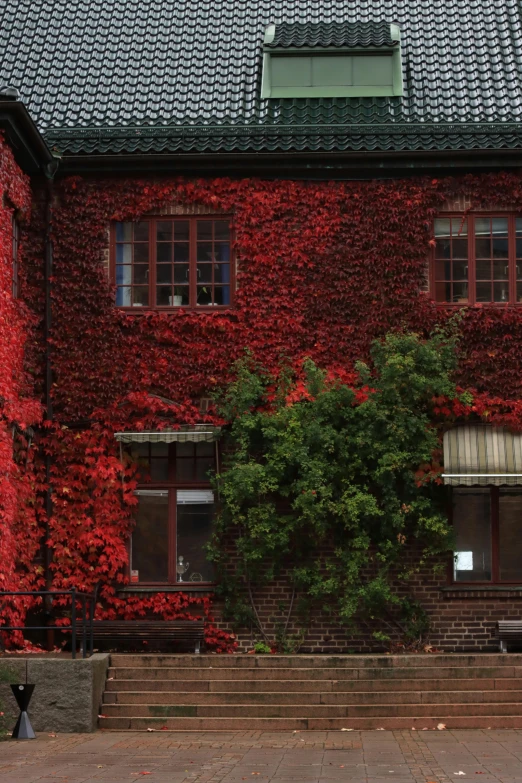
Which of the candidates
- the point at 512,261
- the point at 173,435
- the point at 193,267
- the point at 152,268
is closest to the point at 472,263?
the point at 512,261

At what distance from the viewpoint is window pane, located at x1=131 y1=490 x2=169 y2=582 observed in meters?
18.0

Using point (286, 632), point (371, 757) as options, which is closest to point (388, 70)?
point (286, 632)

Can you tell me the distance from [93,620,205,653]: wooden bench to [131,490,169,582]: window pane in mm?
910

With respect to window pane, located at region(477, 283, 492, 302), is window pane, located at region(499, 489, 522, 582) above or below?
below

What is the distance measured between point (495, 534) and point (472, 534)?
321mm

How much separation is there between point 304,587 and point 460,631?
225cm

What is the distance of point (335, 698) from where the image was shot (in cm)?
1515

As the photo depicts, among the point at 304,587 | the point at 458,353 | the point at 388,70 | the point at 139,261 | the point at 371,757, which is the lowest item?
the point at 371,757

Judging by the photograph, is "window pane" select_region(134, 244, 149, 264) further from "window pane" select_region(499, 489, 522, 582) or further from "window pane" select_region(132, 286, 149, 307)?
"window pane" select_region(499, 489, 522, 582)

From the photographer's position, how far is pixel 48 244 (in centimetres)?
1833

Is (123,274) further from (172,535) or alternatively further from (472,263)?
(472,263)

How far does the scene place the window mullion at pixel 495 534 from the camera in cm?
1783

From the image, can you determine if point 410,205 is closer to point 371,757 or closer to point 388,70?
point 388,70

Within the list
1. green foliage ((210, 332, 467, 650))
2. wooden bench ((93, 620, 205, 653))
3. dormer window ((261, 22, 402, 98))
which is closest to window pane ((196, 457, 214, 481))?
green foliage ((210, 332, 467, 650))
